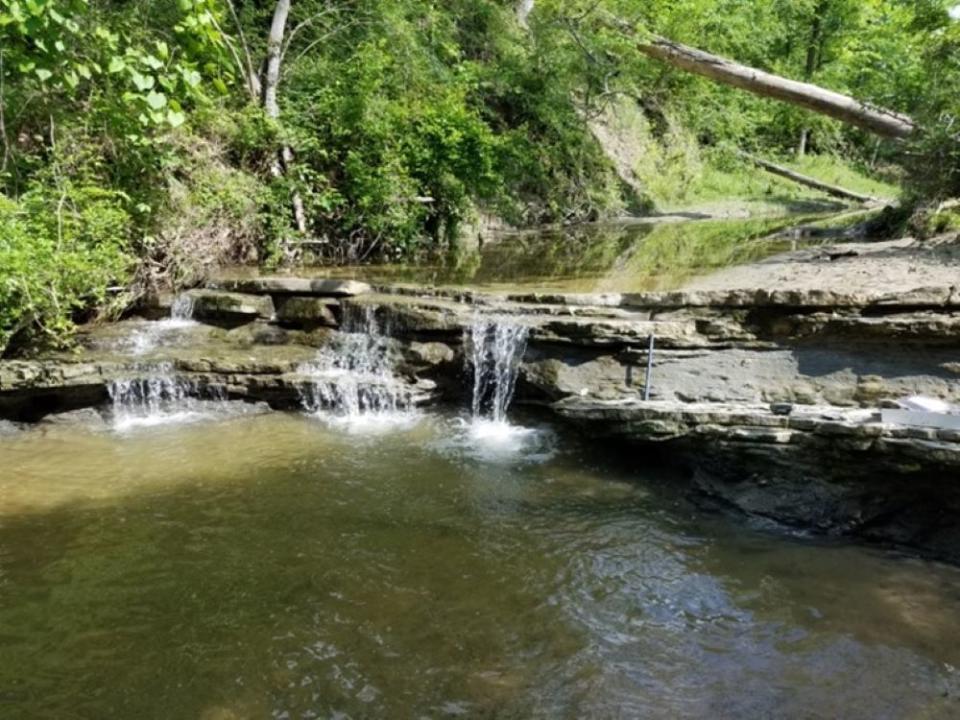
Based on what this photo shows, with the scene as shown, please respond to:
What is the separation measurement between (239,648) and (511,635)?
50.8 inches

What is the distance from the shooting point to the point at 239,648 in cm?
343

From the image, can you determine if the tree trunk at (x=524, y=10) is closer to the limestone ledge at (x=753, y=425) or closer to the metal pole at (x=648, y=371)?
the metal pole at (x=648, y=371)

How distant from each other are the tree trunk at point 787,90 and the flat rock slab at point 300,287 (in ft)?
25.4

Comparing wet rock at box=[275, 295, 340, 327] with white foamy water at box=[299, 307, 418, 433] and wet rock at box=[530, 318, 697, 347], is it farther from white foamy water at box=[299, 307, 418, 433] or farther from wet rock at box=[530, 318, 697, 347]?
wet rock at box=[530, 318, 697, 347]

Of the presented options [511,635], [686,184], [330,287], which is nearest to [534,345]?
[330,287]

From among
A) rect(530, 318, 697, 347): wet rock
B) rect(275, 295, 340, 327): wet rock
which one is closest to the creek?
rect(530, 318, 697, 347): wet rock

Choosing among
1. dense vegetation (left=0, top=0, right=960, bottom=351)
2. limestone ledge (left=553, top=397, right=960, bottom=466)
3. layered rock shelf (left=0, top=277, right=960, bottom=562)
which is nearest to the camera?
limestone ledge (left=553, top=397, right=960, bottom=466)

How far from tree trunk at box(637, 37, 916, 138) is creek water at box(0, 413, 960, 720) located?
8.17 meters

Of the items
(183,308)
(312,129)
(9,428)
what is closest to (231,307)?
(183,308)

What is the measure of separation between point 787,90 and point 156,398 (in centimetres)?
1180

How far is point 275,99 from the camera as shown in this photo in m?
10.9

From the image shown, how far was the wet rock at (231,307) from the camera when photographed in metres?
8.03

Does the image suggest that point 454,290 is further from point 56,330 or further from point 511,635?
point 511,635

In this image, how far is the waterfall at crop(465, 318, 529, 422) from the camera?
264 inches
